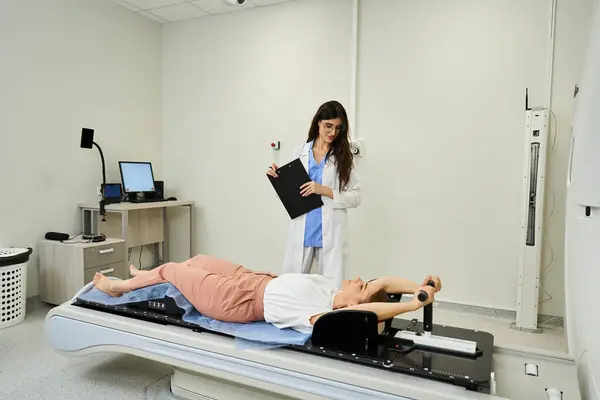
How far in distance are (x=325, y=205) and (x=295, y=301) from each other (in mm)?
882

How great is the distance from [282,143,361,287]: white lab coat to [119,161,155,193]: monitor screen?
73.0 inches

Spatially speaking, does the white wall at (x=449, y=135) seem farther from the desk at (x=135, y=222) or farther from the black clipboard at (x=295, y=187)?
the desk at (x=135, y=222)

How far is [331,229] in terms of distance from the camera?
249 cm

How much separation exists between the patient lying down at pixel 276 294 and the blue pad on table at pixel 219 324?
Result: 1.1 inches

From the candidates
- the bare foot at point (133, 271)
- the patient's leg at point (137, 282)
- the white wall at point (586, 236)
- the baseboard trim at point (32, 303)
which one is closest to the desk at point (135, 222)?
the baseboard trim at point (32, 303)

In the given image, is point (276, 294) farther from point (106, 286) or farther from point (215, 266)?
point (106, 286)

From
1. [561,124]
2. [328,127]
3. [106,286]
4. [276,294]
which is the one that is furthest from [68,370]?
[561,124]

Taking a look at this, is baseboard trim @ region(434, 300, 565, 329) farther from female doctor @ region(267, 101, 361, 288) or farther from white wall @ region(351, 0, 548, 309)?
female doctor @ region(267, 101, 361, 288)

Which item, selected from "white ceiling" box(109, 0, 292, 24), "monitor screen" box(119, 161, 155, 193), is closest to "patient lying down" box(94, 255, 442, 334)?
"monitor screen" box(119, 161, 155, 193)

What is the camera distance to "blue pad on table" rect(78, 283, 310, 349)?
64.8 inches

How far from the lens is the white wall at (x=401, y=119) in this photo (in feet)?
9.79

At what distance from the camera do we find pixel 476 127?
310cm

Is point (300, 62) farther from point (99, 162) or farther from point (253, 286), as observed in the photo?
point (253, 286)

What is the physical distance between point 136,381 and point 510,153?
9.20 ft
